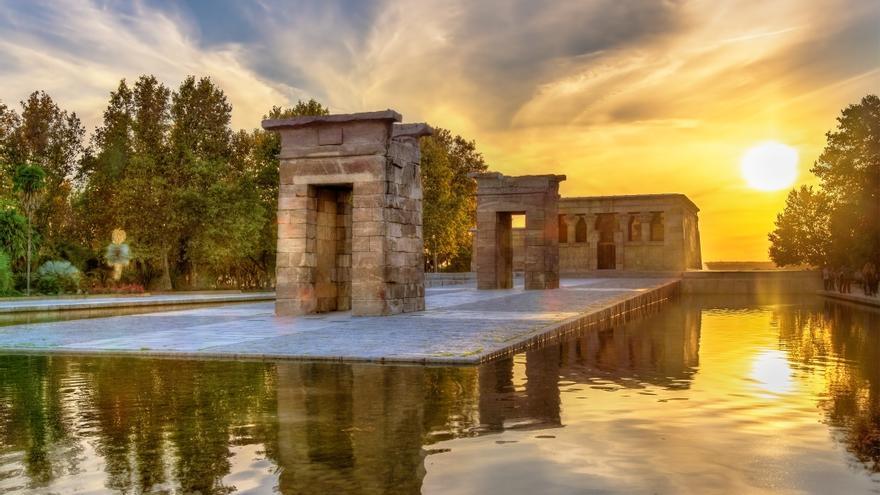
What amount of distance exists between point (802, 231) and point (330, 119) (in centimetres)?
3938

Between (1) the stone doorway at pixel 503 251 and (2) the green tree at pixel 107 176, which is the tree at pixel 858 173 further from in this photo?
(2) the green tree at pixel 107 176

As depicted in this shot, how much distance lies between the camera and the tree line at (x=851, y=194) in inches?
1362

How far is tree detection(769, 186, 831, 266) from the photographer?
44.9 m

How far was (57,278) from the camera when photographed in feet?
123

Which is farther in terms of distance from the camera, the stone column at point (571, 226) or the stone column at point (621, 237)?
the stone column at point (571, 226)

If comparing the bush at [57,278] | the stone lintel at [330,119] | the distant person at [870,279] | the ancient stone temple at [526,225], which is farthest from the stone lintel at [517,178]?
the bush at [57,278]

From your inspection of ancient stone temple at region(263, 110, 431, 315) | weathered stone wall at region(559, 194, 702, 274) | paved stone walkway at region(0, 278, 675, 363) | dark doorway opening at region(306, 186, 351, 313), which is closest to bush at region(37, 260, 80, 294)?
paved stone walkway at region(0, 278, 675, 363)

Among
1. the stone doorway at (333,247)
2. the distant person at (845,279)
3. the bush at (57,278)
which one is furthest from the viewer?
the distant person at (845,279)

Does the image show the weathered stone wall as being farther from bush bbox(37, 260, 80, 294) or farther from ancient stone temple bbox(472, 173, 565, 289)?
bush bbox(37, 260, 80, 294)

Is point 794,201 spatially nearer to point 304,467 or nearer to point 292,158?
point 292,158

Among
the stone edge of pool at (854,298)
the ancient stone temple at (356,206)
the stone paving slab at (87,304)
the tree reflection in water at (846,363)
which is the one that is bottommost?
the tree reflection in water at (846,363)

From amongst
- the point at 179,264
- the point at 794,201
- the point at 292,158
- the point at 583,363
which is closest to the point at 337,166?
the point at 292,158

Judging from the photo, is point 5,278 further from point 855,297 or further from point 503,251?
point 855,297

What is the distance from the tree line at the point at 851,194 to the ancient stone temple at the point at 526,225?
12.6 meters
